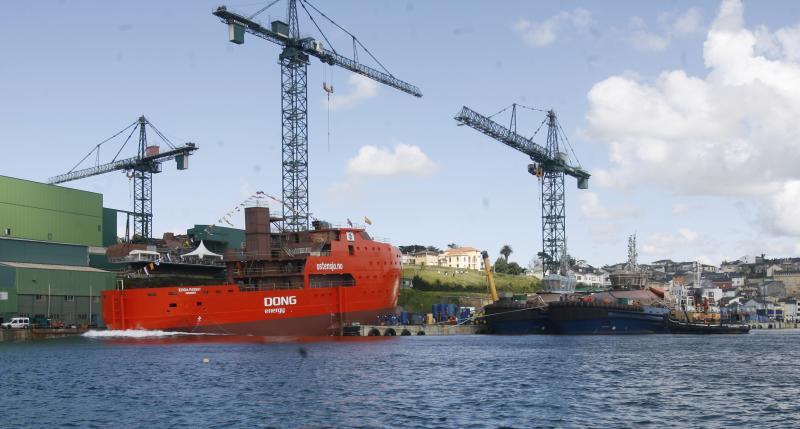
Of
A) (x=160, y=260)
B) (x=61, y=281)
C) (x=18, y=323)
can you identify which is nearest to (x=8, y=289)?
(x=18, y=323)

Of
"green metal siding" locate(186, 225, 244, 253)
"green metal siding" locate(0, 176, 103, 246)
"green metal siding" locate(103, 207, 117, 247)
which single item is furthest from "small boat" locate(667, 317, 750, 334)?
"green metal siding" locate(103, 207, 117, 247)

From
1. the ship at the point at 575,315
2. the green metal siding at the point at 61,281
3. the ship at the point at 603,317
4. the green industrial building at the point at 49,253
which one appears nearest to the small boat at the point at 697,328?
the ship at the point at 575,315

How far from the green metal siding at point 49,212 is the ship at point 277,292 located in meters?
12.3

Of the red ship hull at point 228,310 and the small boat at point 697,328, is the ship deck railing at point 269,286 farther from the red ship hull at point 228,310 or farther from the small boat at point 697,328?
the small boat at point 697,328

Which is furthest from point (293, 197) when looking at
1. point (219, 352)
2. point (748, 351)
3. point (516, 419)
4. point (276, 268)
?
point (516, 419)

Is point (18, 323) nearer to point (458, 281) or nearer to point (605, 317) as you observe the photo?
point (605, 317)

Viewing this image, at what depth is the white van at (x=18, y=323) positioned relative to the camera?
69.4 metres

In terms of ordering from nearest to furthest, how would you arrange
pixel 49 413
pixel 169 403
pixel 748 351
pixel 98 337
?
pixel 49 413 → pixel 169 403 → pixel 748 351 → pixel 98 337

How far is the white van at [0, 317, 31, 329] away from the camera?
6938 cm

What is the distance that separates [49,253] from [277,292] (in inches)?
1043

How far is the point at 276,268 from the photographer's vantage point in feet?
233

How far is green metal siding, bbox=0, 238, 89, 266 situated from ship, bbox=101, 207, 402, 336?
11.1 meters

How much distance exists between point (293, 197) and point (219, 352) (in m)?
27.3

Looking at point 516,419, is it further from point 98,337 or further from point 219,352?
point 98,337
